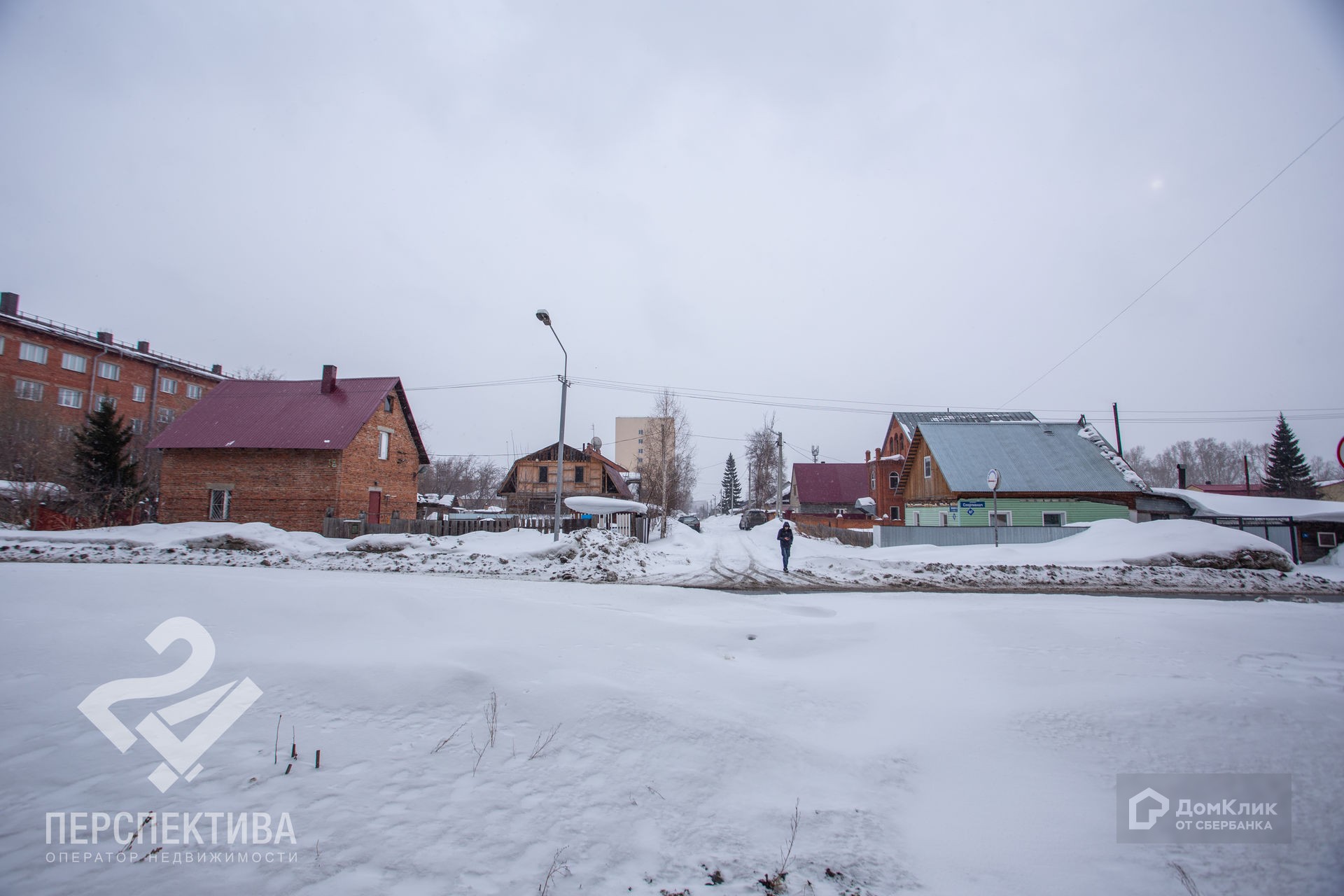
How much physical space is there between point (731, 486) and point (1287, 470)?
224ft

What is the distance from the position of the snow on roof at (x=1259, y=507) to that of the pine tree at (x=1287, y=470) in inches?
1130

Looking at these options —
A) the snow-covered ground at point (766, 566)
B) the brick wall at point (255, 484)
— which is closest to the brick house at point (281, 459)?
the brick wall at point (255, 484)

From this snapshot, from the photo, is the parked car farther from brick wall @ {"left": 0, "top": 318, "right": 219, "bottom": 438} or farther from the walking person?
brick wall @ {"left": 0, "top": 318, "right": 219, "bottom": 438}

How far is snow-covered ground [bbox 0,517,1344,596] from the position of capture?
48.0 feet

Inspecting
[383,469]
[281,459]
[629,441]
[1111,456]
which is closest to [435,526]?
[383,469]

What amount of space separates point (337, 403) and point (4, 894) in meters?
29.2

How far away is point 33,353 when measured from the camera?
36.8 metres

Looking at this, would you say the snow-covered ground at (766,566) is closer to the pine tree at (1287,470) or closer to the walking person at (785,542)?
the walking person at (785,542)

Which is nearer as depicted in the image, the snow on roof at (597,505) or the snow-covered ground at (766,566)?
the snow-covered ground at (766,566)

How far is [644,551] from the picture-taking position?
2064 cm

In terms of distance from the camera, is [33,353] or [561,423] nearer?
[561,423]

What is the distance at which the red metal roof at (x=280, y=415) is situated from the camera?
2523 centimetres

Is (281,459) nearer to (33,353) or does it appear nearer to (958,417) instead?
(33,353)

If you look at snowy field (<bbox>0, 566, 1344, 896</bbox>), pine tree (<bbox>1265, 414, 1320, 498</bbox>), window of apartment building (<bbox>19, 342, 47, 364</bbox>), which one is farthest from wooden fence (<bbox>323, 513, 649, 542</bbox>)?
pine tree (<bbox>1265, 414, 1320, 498</bbox>)
